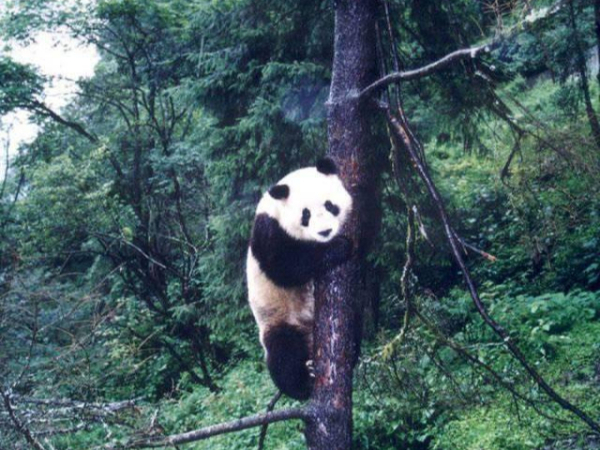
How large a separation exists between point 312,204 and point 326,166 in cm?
29

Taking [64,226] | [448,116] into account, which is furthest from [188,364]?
[448,116]

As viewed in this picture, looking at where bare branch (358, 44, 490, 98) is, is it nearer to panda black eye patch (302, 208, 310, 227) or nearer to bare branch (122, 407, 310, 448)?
panda black eye patch (302, 208, 310, 227)

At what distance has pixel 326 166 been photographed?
4281 mm

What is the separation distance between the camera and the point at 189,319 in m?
11.3

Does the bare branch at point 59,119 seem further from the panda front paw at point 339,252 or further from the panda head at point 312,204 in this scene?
the panda front paw at point 339,252

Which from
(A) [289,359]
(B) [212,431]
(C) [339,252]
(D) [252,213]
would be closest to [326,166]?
(C) [339,252]

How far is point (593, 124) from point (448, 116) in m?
1.74

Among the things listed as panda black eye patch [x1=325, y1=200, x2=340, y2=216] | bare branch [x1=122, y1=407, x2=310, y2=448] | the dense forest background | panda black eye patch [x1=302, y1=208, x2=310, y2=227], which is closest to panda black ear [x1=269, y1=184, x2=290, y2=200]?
panda black eye patch [x1=302, y1=208, x2=310, y2=227]

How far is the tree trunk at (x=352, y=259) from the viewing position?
3.79 metres

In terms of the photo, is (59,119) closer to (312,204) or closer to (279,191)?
(279,191)

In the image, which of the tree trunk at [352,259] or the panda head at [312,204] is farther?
the panda head at [312,204]

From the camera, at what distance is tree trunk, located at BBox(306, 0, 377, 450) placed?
149 inches

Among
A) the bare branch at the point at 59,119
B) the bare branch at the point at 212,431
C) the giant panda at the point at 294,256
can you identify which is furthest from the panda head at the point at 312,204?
the bare branch at the point at 59,119

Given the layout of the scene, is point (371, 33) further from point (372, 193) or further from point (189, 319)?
point (189, 319)
